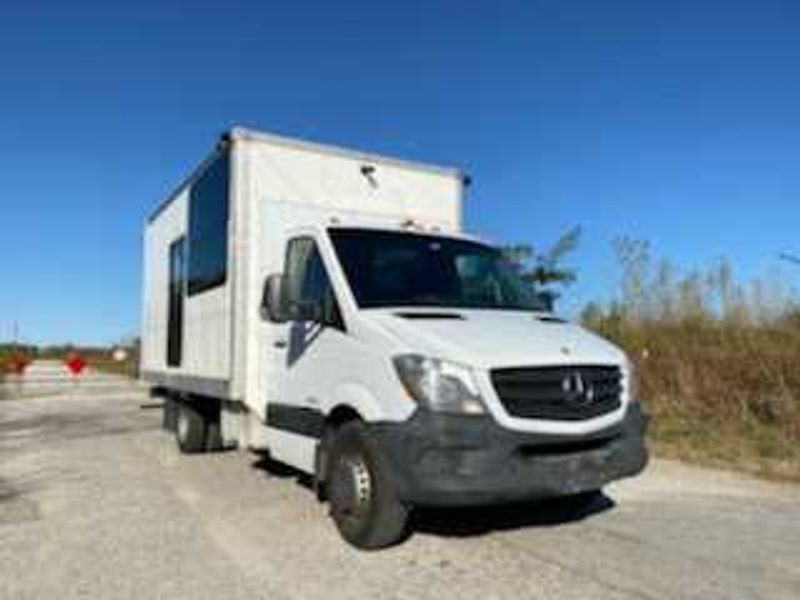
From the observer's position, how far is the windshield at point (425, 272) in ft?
23.0

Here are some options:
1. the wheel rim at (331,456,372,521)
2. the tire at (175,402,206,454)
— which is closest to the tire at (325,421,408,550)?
the wheel rim at (331,456,372,521)

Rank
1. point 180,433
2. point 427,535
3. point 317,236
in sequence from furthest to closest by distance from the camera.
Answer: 1. point 180,433
2. point 317,236
3. point 427,535

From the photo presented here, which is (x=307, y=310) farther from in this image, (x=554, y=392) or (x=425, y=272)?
(x=554, y=392)

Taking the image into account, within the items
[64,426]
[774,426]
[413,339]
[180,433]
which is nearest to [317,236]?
[413,339]

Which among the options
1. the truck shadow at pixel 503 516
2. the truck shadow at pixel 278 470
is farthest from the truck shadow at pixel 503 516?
the truck shadow at pixel 278 470

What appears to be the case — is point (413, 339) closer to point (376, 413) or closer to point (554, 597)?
point (376, 413)

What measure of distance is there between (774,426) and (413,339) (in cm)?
827

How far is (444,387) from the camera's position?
5.75 m

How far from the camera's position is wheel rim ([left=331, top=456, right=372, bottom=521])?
633 cm

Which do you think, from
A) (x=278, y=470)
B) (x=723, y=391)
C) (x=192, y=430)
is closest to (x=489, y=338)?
(x=278, y=470)

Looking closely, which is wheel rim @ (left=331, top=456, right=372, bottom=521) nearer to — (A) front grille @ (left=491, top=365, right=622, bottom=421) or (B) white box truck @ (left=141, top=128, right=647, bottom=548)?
(B) white box truck @ (left=141, top=128, right=647, bottom=548)

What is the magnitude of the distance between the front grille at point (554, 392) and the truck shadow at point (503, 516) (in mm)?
1394

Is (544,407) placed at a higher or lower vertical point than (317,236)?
lower

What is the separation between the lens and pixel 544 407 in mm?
5938
